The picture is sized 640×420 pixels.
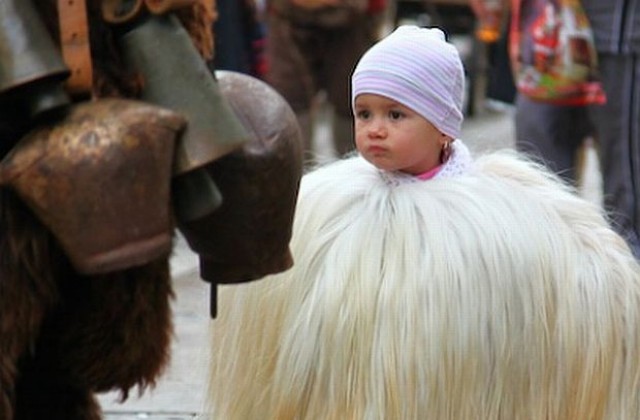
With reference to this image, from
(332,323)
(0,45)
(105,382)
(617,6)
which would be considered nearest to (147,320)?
(105,382)

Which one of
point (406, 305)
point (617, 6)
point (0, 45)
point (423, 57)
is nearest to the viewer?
point (0, 45)

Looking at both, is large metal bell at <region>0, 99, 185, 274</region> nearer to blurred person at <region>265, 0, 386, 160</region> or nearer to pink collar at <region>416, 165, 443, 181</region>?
pink collar at <region>416, 165, 443, 181</region>

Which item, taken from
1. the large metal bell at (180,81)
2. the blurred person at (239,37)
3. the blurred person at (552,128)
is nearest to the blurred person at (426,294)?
the large metal bell at (180,81)

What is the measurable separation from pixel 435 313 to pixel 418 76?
1.66 feet

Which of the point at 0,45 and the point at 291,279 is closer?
the point at 0,45

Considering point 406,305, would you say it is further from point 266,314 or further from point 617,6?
point 617,6

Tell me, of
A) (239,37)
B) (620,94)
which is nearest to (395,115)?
(620,94)

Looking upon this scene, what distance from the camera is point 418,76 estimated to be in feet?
11.3

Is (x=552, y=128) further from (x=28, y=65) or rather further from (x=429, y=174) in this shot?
(x=28, y=65)

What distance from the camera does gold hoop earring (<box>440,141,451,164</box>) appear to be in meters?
3.58

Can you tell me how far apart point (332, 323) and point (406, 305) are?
0.15 m

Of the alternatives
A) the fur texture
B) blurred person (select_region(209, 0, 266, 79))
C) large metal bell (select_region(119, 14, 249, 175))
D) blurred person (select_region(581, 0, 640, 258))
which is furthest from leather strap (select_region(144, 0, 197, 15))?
blurred person (select_region(209, 0, 266, 79))

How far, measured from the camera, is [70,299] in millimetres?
2434

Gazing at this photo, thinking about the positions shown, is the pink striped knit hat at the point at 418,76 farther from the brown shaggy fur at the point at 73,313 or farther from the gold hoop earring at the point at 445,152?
the brown shaggy fur at the point at 73,313
